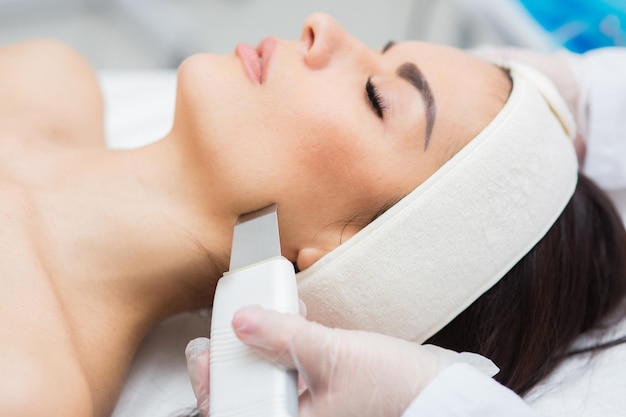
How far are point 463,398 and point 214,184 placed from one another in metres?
0.50

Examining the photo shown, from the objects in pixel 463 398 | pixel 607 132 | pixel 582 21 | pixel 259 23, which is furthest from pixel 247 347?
pixel 259 23

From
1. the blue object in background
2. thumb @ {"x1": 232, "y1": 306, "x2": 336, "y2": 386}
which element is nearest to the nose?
thumb @ {"x1": 232, "y1": 306, "x2": 336, "y2": 386}

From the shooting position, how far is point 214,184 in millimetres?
1052

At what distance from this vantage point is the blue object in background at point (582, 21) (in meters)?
1.84

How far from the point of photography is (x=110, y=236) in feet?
3.56

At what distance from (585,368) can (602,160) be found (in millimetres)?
496

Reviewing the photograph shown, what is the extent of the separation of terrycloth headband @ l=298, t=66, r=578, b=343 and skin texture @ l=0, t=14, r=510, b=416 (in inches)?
1.7

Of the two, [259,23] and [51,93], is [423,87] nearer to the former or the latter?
[51,93]

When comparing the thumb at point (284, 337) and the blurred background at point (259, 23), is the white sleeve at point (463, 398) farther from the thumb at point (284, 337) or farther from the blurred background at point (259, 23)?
the blurred background at point (259, 23)

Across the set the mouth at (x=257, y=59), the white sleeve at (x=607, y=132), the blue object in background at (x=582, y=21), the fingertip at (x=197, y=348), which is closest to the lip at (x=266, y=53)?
the mouth at (x=257, y=59)

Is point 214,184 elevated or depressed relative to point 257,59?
depressed

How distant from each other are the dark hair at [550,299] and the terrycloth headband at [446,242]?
4 centimetres

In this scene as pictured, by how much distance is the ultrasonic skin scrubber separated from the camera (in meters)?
0.79

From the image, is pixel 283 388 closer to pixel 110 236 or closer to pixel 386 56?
pixel 110 236
